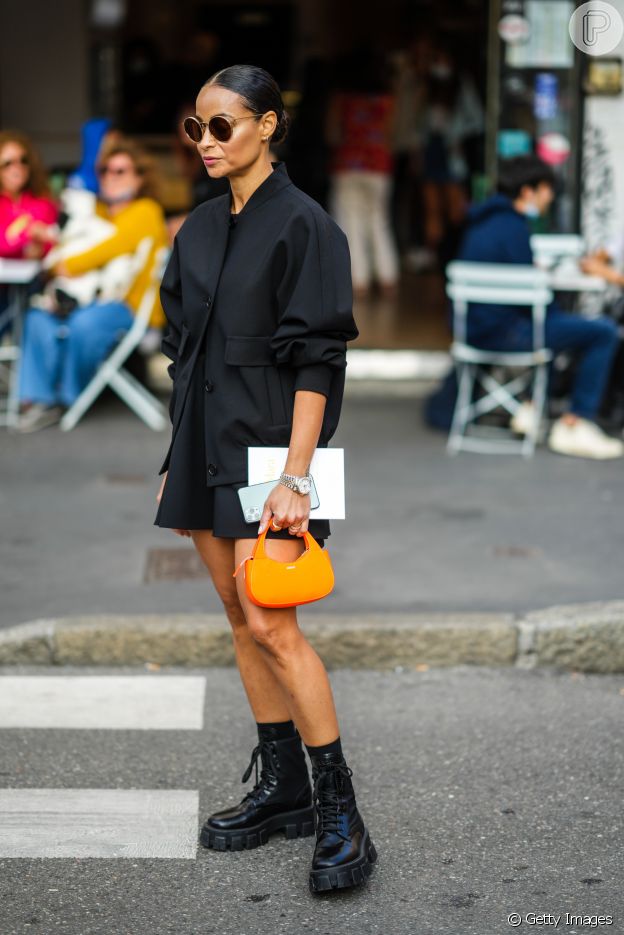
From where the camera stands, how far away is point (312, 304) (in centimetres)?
353

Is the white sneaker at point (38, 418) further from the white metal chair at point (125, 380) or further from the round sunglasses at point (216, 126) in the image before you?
the round sunglasses at point (216, 126)

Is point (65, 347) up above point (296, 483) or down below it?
below

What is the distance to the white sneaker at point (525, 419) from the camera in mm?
8641

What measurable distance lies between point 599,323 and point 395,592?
3.13 meters

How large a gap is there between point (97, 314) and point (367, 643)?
4.07m

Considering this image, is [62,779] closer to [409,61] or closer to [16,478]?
[16,478]

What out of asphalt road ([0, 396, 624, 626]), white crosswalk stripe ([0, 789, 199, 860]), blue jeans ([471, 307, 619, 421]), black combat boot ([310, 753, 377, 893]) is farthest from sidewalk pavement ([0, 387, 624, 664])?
black combat boot ([310, 753, 377, 893])

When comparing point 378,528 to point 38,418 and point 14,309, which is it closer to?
point 38,418

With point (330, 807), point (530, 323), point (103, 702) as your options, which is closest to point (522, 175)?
point (530, 323)

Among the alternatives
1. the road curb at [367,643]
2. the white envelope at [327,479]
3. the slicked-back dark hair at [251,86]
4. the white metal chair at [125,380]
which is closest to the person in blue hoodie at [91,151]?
the white metal chair at [125,380]

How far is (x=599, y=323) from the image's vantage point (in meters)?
8.45

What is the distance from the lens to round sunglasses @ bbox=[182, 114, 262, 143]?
11.4 feet

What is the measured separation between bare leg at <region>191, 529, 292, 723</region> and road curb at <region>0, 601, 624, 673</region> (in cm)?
144

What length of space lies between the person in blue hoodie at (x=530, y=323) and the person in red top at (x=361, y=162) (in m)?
4.97
